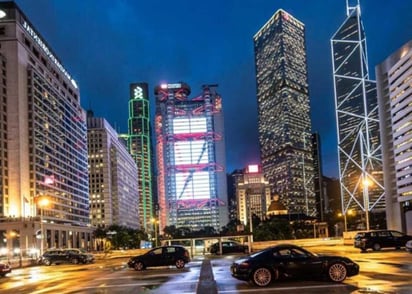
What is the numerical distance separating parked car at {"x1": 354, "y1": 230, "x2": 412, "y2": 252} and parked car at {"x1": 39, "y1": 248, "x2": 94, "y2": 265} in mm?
24101

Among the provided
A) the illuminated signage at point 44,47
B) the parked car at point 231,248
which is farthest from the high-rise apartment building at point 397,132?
the illuminated signage at point 44,47

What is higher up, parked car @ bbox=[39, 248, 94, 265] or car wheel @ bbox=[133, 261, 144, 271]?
car wheel @ bbox=[133, 261, 144, 271]

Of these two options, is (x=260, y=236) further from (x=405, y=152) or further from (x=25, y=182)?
(x=25, y=182)

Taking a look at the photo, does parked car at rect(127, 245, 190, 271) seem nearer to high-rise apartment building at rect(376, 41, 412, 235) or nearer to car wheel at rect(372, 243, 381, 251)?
A: car wheel at rect(372, 243, 381, 251)

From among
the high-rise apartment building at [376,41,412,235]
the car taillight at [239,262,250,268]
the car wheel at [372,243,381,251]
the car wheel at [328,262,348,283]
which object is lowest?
the car wheel at [372,243,381,251]

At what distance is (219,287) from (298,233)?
3568 inches

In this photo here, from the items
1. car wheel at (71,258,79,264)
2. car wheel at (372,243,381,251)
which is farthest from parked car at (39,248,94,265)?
car wheel at (372,243,381,251)

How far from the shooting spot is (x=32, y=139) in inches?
5089

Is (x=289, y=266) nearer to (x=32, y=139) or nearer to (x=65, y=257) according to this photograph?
(x=65, y=257)

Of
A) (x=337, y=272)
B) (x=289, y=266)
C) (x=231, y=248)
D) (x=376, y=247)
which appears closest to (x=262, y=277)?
(x=289, y=266)

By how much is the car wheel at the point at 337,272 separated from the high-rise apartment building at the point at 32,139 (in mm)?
94359

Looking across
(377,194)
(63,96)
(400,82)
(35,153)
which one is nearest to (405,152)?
(400,82)

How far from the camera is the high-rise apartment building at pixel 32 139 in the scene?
12162cm

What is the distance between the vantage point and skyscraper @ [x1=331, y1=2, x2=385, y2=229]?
167 metres
